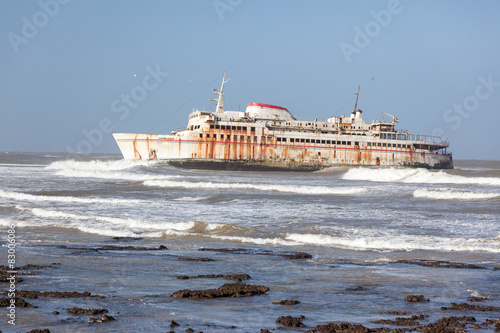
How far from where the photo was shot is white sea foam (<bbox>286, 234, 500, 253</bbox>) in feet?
39.3

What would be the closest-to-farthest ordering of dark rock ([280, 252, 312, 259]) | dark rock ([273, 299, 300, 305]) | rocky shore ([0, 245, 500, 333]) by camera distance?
rocky shore ([0, 245, 500, 333]) → dark rock ([273, 299, 300, 305]) → dark rock ([280, 252, 312, 259])

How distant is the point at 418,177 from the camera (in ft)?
133

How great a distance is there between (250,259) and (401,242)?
4.63 metres

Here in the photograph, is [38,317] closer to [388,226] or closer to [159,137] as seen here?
[388,226]

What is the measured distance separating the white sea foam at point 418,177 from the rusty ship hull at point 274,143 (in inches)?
384

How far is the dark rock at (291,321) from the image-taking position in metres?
5.88

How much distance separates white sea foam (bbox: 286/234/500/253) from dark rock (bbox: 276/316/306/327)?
243 inches

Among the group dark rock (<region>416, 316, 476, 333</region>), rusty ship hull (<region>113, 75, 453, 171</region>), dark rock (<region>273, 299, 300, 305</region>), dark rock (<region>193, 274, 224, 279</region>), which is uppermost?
rusty ship hull (<region>113, 75, 453, 171</region>)

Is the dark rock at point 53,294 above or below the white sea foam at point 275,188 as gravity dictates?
below

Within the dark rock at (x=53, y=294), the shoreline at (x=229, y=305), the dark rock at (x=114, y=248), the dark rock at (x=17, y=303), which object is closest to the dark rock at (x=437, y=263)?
the shoreline at (x=229, y=305)

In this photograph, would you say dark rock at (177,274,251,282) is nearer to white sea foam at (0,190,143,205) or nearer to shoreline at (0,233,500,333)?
shoreline at (0,233,500,333)

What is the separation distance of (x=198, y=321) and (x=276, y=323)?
92cm

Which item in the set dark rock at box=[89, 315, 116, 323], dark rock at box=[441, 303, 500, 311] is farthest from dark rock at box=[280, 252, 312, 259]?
dark rock at box=[89, 315, 116, 323]

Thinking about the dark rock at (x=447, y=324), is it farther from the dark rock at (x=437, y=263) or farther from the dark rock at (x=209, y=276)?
the dark rock at (x=437, y=263)
